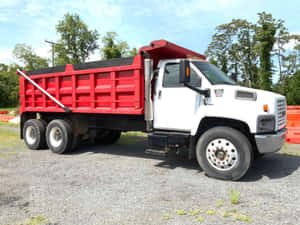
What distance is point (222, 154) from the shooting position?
488 centimetres

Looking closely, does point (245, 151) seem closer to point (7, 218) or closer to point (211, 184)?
point (211, 184)

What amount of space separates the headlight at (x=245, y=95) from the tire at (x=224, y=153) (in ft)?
2.10

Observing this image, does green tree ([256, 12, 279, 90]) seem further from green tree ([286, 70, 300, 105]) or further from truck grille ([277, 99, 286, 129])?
truck grille ([277, 99, 286, 129])

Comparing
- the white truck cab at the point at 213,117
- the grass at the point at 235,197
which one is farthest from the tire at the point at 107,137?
the grass at the point at 235,197

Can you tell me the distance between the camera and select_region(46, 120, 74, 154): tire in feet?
24.1

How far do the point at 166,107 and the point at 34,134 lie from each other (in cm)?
485

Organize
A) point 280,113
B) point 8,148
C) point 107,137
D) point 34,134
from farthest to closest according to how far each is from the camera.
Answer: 1. point 107,137
2. point 8,148
3. point 34,134
4. point 280,113

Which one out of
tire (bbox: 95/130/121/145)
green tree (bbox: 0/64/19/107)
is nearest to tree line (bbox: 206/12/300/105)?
tire (bbox: 95/130/121/145)

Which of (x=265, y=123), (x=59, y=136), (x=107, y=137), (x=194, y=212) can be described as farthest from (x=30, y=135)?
(x=265, y=123)

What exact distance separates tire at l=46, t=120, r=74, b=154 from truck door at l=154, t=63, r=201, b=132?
2951mm

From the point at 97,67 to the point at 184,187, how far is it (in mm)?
3781

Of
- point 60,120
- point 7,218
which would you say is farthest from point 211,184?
point 60,120

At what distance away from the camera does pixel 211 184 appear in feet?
15.3

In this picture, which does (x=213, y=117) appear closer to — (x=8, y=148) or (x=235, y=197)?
(x=235, y=197)
